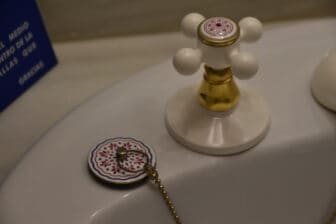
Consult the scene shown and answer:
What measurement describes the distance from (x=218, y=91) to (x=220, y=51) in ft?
0.16

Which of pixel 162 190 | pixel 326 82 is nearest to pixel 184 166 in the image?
pixel 162 190

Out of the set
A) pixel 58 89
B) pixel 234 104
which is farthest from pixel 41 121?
pixel 234 104

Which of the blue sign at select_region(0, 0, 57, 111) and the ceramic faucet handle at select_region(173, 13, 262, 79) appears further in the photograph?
the blue sign at select_region(0, 0, 57, 111)

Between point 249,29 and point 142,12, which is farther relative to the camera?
point 142,12

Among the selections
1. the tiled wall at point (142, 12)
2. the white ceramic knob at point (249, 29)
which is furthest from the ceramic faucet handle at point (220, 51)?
the tiled wall at point (142, 12)

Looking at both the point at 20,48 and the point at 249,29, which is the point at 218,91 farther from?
the point at 20,48

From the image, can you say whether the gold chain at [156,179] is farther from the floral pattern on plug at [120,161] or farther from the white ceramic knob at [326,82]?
the white ceramic knob at [326,82]

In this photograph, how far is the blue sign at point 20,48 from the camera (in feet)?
1.54

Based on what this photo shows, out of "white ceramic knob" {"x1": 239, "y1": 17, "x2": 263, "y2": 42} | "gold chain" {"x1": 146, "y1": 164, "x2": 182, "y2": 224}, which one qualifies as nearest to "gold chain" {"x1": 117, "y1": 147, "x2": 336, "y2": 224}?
"gold chain" {"x1": 146, "y1": 164, "x2": 182, "y2": 224}

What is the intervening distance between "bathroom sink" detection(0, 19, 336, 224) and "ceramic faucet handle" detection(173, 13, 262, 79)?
8 centimetres

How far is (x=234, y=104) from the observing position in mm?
421

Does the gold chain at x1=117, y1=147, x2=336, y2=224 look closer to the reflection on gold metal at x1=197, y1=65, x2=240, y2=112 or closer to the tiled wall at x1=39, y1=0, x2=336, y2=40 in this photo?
the reflection on gold metal at x1=197, y1=65, x2=240, y2=112

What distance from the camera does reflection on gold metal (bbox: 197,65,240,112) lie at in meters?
0.40

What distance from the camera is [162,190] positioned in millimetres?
401
